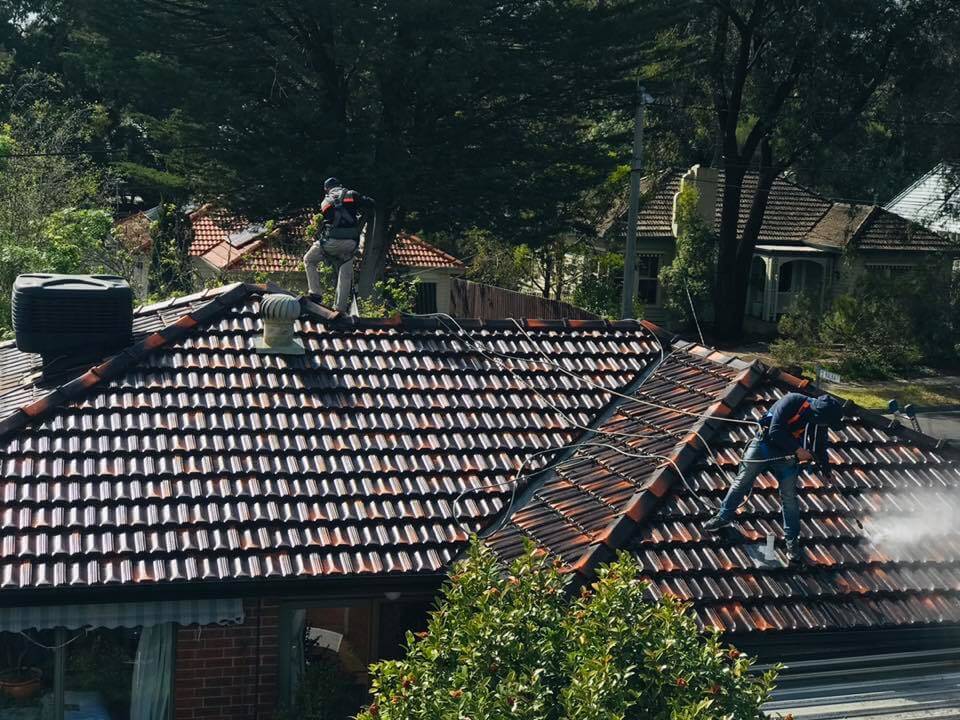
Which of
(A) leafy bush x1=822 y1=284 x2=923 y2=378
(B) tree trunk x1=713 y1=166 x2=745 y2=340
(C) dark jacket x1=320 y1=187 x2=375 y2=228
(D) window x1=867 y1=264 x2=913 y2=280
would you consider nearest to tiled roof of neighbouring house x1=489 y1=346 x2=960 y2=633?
(C) dark jacket x1=320 y1=187 x2=375 y2=228

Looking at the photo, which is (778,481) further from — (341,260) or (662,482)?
(341,260)

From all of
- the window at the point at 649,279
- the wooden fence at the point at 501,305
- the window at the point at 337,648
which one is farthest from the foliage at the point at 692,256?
the window at the point at 337,648

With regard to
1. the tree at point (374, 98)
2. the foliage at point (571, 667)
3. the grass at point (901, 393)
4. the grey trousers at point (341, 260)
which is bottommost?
the grass at point (901, 393)

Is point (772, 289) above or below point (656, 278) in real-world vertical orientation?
below

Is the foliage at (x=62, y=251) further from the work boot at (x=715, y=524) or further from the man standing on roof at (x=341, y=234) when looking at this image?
the work boot at (x=715, y=524)

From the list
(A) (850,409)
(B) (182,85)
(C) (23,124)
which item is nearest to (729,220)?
(B) (182,85)

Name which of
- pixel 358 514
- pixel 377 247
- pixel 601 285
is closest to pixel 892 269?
pixel 601 285
